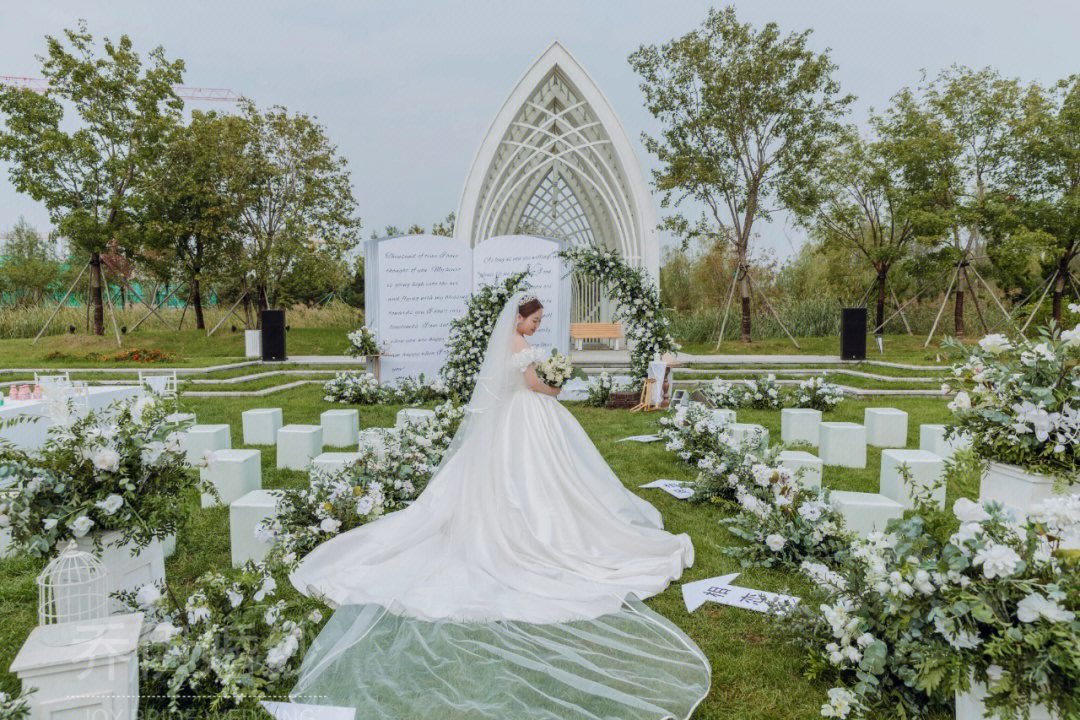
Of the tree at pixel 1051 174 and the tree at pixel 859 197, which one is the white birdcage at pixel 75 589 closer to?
the tree at pixel 1051 174

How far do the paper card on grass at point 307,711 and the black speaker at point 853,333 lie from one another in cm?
1422

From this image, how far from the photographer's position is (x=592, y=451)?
436 cm

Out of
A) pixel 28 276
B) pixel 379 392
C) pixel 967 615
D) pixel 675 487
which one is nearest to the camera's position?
pixel 967 615

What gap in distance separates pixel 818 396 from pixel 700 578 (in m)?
6.29

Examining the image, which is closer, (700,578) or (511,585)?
(511,585)

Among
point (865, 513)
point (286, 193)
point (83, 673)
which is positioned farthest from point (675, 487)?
point (286, 193)

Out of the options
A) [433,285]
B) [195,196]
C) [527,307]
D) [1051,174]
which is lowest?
[527,307]

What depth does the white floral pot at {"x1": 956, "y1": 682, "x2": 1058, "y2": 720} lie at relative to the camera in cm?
186

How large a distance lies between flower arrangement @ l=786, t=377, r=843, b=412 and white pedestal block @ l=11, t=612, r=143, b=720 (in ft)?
28.2

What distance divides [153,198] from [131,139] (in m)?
1.51

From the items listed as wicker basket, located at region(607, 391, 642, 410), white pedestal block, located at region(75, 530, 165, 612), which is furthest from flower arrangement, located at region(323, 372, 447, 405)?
white pedestal block, located at region(75, 530, 165, 612)

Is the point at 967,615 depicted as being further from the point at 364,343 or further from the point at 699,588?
the point at 364,343

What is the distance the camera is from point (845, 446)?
6234mm

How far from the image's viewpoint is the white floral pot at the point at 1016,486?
324cm
